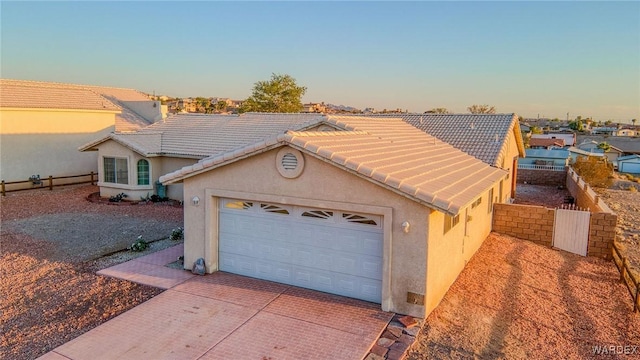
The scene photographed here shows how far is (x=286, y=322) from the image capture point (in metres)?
8.34

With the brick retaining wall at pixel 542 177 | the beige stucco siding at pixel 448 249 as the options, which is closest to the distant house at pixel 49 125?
the beige stucco siding at pixel 448 249

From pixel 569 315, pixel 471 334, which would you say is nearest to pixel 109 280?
→ pixel 471 334

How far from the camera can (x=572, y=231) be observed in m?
14.5

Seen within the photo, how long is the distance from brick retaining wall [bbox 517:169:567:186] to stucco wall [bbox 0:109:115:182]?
100.0 feet

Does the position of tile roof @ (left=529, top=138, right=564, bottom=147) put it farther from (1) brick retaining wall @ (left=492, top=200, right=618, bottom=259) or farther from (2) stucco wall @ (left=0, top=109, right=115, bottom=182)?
(2) stucco wall @ (left=0, top=109, right=115, bottom=182)

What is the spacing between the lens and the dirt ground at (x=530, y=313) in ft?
25.1

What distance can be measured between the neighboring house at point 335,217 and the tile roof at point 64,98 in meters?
19.9

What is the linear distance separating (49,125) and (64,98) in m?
3.00

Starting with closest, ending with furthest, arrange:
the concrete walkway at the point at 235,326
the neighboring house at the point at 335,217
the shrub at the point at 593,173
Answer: the concrete walkway at the point at 235,326 → the neighboring house at the point at 335,217 → the shrub at the point at 593,173

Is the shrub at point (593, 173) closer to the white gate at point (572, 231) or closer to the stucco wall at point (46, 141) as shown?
the white gate at point (572, 231)

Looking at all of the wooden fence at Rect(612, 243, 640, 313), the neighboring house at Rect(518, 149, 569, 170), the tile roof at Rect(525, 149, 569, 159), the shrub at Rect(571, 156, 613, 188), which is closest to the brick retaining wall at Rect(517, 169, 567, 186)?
the shrub at Rect(571, 156, 613, 188)

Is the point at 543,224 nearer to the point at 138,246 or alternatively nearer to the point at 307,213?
the point at 307,213

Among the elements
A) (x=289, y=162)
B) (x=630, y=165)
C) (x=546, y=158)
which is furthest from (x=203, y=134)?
(x=630, y=165)

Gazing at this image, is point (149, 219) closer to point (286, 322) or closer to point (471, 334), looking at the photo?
point (286, 322)
